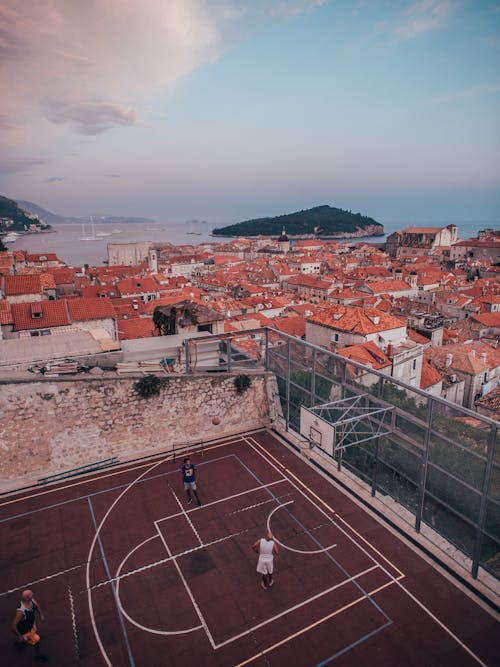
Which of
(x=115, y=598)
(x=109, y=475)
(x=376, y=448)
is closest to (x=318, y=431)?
(x=376, y=448)

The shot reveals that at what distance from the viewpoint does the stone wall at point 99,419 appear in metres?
12.4

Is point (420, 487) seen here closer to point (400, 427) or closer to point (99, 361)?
A: point (400, 427)

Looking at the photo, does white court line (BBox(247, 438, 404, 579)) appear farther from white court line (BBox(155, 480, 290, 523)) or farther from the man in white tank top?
the man in white tank top

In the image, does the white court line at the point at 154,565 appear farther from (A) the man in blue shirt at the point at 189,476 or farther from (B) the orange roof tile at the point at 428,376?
(B) the orange roof tile at the point at 428,376

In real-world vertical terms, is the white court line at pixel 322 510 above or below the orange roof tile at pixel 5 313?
below

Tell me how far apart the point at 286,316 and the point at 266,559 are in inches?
1846

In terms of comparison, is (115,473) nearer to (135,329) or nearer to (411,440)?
(411,440)

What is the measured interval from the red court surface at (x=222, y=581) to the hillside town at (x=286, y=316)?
14.6ft

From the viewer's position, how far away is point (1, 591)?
9.03 meters

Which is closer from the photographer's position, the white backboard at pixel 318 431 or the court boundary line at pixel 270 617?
the court boundary line at pixel 270 617

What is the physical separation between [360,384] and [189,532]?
258 inches

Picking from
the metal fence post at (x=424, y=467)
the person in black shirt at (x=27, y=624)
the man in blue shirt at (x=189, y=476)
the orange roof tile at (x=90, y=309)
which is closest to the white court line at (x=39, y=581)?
the person in black shirt at (x=27, y=624)

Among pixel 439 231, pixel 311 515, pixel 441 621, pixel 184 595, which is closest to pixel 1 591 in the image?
pixel 184 595

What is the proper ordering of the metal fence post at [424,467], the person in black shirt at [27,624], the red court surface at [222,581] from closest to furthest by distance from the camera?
the person in black shirt at [27,624]
the red court surface at [222,581]
the metal fence post at [424,467]
